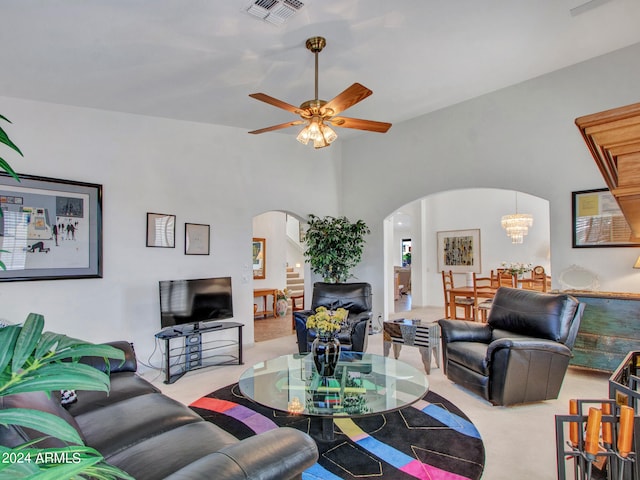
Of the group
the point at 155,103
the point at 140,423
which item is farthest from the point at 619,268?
the point at 155,103

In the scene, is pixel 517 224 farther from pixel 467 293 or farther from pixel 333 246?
pixel 333 246

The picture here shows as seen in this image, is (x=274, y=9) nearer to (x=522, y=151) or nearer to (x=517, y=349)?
(x=517, y=349)

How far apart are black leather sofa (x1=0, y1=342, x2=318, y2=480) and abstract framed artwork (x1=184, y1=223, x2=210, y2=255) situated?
239 centimetres

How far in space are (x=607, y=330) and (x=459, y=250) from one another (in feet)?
16.6

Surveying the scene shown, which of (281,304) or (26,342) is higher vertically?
(26,342)

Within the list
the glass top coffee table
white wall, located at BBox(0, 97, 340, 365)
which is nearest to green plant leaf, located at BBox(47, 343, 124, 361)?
the glass top coffee table

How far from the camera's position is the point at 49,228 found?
364 centimetres

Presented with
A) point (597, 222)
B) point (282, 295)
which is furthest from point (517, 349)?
point (282, 295)

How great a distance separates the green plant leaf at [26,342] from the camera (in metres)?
0.55

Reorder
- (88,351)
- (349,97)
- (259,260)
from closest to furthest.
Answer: (88,351) < (349,97) < (259,260)

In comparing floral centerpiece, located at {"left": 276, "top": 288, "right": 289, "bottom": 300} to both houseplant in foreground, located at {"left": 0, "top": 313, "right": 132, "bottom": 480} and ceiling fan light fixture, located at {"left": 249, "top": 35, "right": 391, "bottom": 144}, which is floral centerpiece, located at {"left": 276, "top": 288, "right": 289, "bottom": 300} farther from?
houseplant in foreground, located at {"left": 0, "top": 313, "right": 132, "bottom": 480}

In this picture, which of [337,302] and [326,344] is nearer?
[326,344]

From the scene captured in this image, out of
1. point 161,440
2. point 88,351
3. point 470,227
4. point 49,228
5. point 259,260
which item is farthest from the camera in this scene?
point 470,227

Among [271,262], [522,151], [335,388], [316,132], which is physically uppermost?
[522,151]
